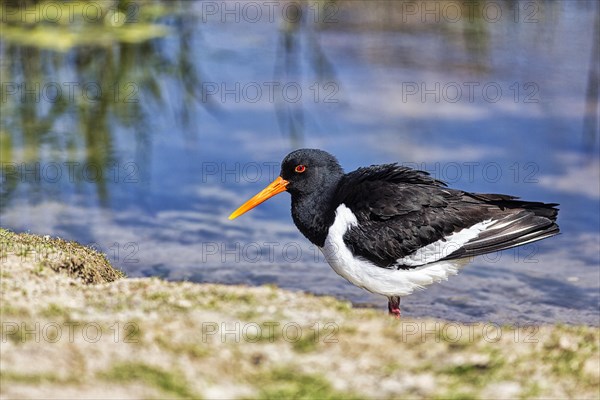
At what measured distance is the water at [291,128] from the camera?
730cm

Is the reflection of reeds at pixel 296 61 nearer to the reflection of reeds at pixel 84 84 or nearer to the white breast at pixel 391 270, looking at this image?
the reflection of reeds at pixel 84 84

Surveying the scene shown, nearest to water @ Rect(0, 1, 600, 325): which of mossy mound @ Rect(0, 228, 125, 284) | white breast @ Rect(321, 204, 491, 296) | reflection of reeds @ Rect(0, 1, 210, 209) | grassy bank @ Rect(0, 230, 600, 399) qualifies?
reflection of reeds @ Rect(0, 1, 210, 209)

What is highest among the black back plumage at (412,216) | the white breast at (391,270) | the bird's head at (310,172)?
the bird's head at (310,172)

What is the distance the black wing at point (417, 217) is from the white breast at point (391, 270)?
33 millimetres

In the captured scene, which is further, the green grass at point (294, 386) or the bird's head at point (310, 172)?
the bird's head at point (310, 172)

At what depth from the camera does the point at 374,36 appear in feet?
39.6

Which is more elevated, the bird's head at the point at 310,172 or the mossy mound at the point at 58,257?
the bird's head at the point at 310,172

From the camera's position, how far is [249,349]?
4.21m

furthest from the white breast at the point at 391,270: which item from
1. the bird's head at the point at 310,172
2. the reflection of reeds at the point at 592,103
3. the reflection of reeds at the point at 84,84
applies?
the reflection of reeds at the point at 592,103

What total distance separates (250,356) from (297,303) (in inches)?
30.0

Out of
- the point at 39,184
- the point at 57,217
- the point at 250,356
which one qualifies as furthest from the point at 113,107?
the point at 250,356

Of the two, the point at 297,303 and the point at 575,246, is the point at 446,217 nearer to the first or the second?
the point at 297,303

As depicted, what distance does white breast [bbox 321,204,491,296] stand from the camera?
564 centimetres

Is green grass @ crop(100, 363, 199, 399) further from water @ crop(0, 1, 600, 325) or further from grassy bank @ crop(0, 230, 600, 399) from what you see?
water @ crop(0, 1, 600, 325)
